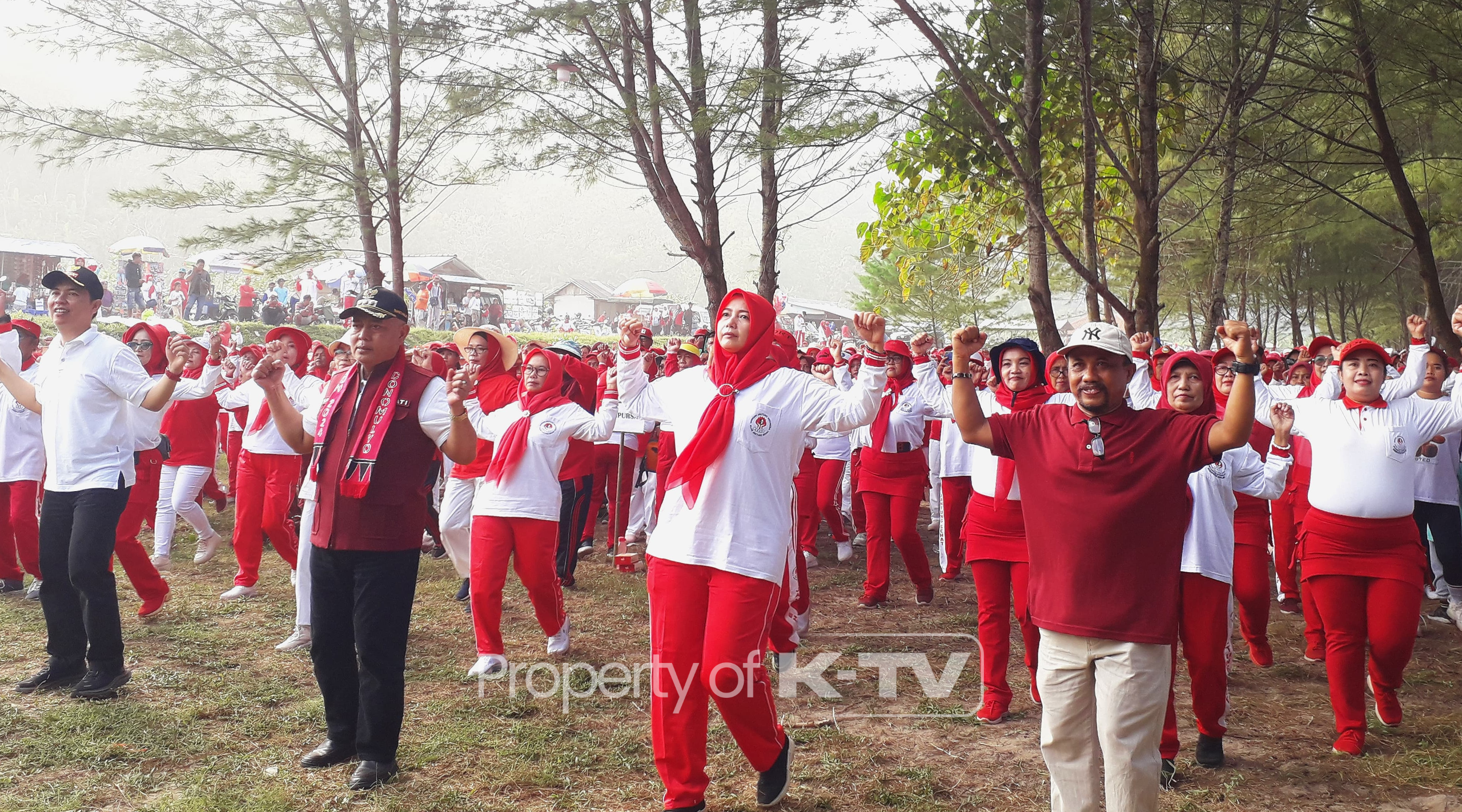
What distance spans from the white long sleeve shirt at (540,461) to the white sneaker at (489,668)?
0.85 meters

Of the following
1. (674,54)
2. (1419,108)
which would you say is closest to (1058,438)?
(674,54)

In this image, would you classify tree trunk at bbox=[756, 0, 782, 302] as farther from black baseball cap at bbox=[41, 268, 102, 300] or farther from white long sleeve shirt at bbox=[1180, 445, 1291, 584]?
black baseball cap at bbox=[41, 268, 102, 300]

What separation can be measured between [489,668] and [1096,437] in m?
4.05

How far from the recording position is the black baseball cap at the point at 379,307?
4445 millimetres

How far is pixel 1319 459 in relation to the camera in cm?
551

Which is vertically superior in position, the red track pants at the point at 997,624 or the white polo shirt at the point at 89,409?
the white polo shirt at the point at 89,409

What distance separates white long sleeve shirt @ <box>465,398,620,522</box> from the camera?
6.23m

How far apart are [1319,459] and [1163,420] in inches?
106

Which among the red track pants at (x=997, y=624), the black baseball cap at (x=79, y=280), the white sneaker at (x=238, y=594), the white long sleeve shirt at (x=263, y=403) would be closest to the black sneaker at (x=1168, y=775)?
the red track pants at (x=997, y=624)

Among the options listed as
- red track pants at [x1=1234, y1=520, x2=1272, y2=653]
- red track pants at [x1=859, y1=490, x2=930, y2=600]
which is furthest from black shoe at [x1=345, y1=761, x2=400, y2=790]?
red track pants at [x1=1234, y1=520, x2=1272, y2=653]

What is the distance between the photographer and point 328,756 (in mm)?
4688

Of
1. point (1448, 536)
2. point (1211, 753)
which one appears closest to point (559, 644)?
point (1211, 753)

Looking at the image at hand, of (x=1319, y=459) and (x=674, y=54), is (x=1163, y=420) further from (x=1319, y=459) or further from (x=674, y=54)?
(x=674, y=54)

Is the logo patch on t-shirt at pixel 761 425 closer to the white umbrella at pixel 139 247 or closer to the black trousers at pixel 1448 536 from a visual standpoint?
the black trousers at pixel 1448 536
